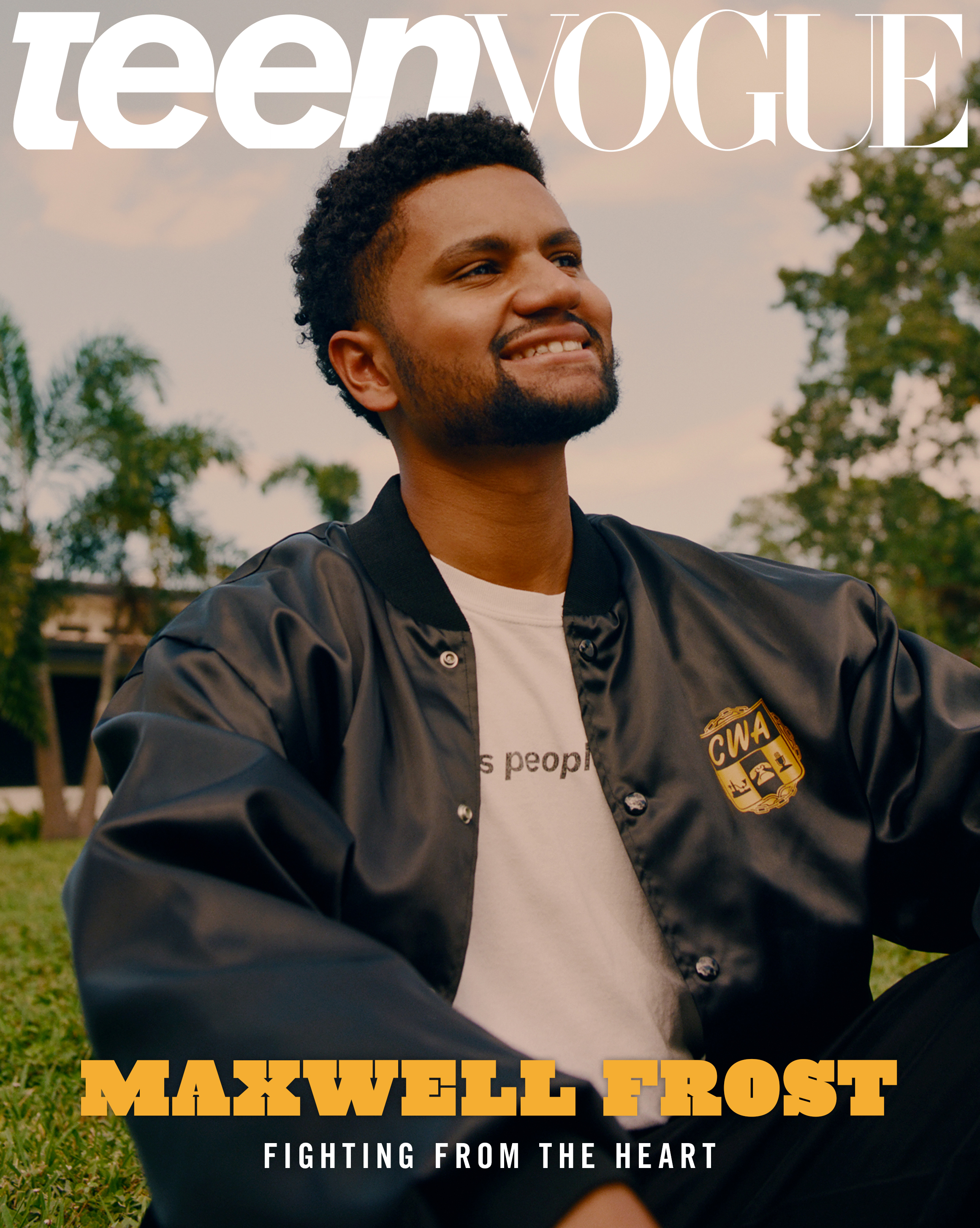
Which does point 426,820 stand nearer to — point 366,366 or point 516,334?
point 516,334

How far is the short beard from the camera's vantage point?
209 cm

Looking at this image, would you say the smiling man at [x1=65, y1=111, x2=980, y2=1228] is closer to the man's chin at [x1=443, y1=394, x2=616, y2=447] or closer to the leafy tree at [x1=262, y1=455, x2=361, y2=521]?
the man's chin at [x1=443, y1=394, x2=616, y2=447]

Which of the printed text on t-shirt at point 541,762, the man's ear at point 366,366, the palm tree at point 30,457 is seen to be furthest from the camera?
the palm tree at point 30,457

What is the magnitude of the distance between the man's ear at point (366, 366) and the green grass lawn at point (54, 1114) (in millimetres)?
1757

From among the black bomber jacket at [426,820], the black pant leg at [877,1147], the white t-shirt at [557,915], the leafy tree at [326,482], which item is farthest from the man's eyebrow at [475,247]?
the leafy tree at [326,482]

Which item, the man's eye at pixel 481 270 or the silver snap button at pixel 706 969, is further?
the man's eye at pixel 481 270

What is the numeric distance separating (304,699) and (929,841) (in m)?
1.09

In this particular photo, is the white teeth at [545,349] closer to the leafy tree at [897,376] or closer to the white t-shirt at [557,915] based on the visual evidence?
the white t-shirt at [557,915]

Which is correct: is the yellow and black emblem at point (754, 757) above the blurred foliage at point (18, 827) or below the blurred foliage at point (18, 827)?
above

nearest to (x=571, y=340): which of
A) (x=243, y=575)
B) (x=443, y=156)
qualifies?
(x=443, y=156)

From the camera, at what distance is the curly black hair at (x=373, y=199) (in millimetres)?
2404

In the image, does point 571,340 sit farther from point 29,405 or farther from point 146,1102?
point 29,405

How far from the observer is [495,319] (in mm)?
2137

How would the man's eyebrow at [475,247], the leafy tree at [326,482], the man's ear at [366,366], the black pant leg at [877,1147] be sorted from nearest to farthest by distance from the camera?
the black pant leg at [877,1147], the man's eyebrow at [475,247], the man's ear at [366,366], the leafy tree at [326,482]
